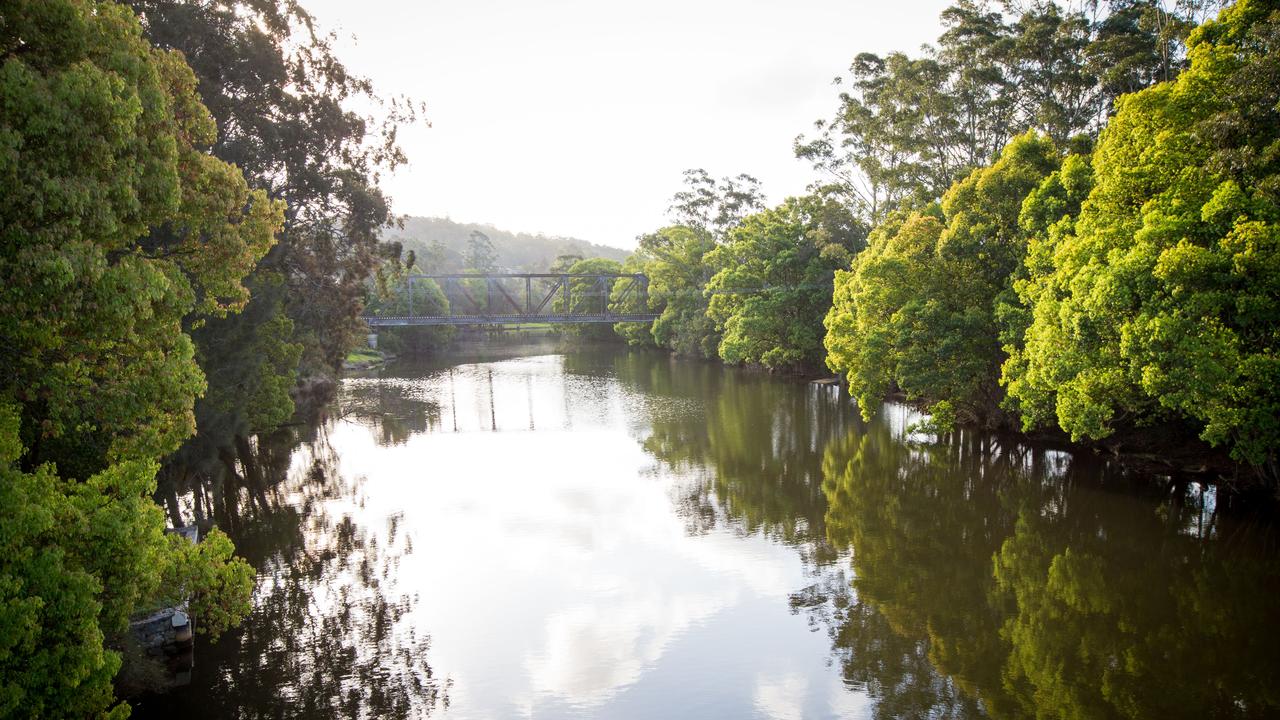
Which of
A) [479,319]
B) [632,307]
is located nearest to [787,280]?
[479,319]

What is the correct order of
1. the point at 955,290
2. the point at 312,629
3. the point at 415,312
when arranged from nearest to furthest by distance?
the point at 312,629 → the point at 955,290 → the point at 415,312

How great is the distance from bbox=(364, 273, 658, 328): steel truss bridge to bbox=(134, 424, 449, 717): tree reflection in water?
94.5 ft

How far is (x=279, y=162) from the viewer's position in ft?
67.6

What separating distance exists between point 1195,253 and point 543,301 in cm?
4924

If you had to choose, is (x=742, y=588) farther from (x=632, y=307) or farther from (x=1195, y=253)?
(x=632, y=307)

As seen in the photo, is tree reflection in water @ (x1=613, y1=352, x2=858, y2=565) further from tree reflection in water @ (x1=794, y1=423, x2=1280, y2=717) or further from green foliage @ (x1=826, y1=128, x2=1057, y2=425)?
green foliage @ (x1=826, y1=128, x2=1057, y2=425)

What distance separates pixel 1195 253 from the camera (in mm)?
14781

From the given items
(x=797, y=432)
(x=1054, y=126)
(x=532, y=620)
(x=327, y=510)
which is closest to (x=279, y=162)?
(x=327, y=510)

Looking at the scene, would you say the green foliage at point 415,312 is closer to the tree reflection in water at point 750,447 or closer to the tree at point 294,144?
the tree reflection in water at point 750,447

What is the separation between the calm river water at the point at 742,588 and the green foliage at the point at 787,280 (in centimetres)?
1762

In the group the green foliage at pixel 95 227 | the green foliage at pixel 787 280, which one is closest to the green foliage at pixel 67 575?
the green foliage at pixel 95 227

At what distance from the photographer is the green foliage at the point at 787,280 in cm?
4469

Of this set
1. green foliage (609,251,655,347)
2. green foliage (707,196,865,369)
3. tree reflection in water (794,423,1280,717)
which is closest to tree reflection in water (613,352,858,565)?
tree reflection in water (794,423,1280,717)

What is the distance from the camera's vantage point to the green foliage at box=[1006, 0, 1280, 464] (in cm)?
1460
